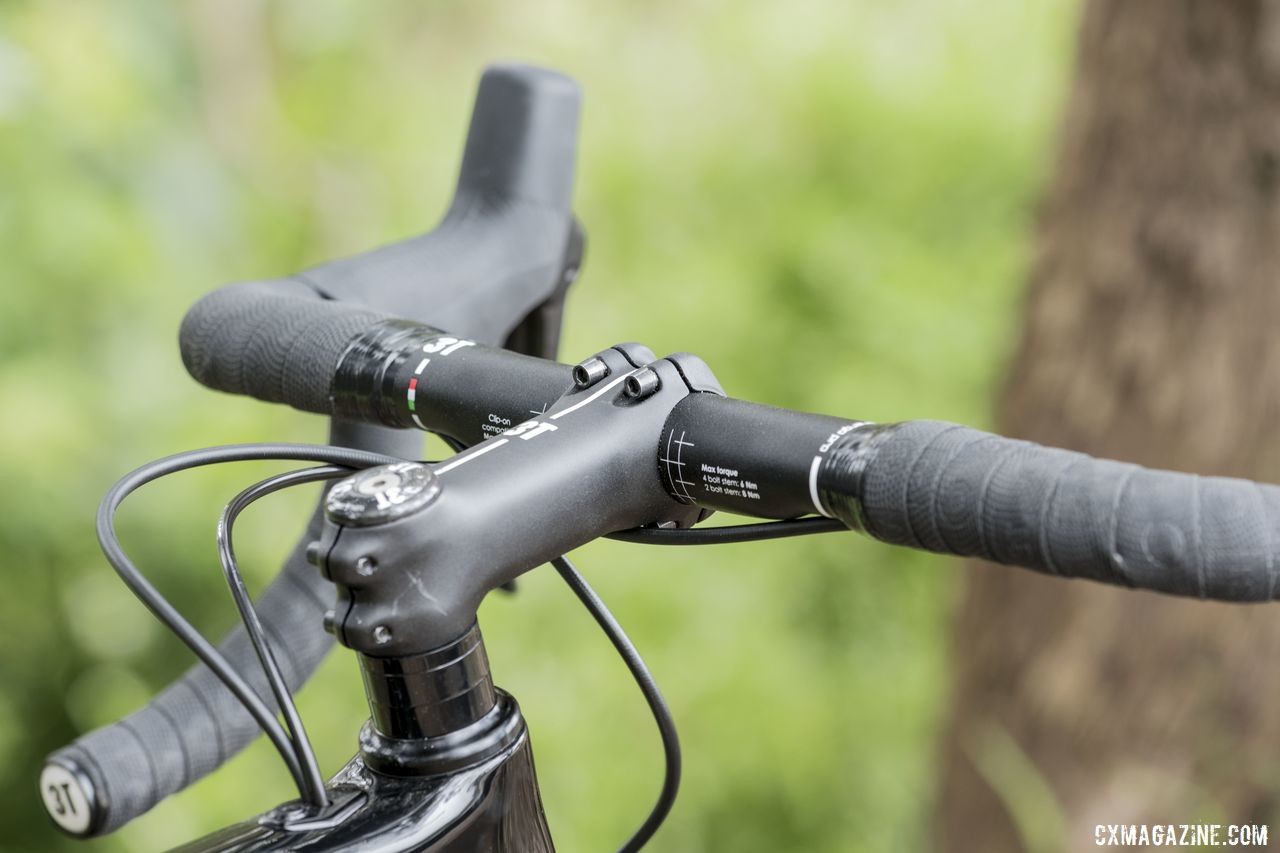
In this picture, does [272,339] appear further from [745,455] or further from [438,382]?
[745,455]

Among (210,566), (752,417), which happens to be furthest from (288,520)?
(752,417)

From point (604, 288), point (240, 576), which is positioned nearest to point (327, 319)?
point (240, 576)

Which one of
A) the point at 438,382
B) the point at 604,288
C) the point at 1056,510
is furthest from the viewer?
the point at 604,288

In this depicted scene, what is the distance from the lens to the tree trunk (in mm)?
1369

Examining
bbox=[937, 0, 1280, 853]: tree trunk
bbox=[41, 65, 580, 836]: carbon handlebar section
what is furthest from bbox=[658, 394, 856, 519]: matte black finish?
bbox=[937, 0, 1280, 853]: tree trunk

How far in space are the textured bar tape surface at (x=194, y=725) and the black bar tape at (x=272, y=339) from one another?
0.31 feet

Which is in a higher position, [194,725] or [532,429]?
[532,429]

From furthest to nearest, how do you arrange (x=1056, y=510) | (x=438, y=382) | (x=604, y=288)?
(x=604, y=288)
(x=438, y=382)
(x=1056, y=510)

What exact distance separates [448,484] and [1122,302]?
1.24 meters

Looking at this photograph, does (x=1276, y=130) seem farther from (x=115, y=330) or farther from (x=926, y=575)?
(x=115, y=330)

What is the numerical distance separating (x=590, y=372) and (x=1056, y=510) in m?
0.19

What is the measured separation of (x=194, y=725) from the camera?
2.05 feet

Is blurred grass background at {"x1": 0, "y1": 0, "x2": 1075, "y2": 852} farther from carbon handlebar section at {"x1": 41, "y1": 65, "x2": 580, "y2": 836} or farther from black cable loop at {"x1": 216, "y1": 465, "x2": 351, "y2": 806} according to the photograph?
black cable loop at {"x1": 216, "y1": 465, "x2": 351, "y2": 806}

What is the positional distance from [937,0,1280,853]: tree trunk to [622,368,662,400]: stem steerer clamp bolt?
1.09m
